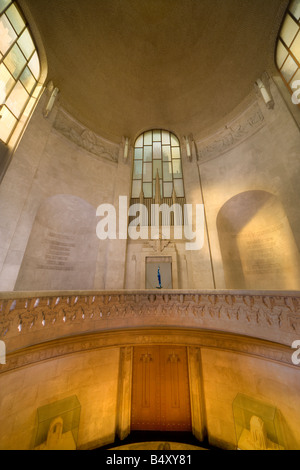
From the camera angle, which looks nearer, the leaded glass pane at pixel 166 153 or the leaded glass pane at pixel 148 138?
the leaded glass pane at pixel 166 153

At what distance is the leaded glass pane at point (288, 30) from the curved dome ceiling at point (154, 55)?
1.24 ft

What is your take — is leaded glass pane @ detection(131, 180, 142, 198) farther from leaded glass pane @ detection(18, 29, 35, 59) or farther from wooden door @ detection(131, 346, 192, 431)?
wooden door @ detection(131, 346, 192, 431)

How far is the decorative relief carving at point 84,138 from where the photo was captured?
8.20m

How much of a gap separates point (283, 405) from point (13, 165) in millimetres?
9955

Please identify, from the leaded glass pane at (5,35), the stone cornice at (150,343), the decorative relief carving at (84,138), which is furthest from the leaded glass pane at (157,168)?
the stone cornice at (150,343)

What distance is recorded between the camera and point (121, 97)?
988 centimetres

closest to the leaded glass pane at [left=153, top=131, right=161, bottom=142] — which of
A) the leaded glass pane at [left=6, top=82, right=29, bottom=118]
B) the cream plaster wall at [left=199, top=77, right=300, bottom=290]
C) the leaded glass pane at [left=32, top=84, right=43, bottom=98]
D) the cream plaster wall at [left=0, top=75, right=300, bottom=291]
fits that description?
the cream plaster wall at [left=0, top=75, right=300, bottom=291]

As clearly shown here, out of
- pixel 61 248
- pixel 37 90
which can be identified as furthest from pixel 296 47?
pixel 61 248

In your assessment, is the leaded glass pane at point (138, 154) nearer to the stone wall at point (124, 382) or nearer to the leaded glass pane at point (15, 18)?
the leaded glass pane at point (15, 18)

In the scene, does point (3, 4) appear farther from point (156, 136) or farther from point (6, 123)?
point (156, 136)

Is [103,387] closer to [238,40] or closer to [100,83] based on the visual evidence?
[100,83]

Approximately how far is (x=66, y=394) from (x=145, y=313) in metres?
2.31

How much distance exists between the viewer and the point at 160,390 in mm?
4281
